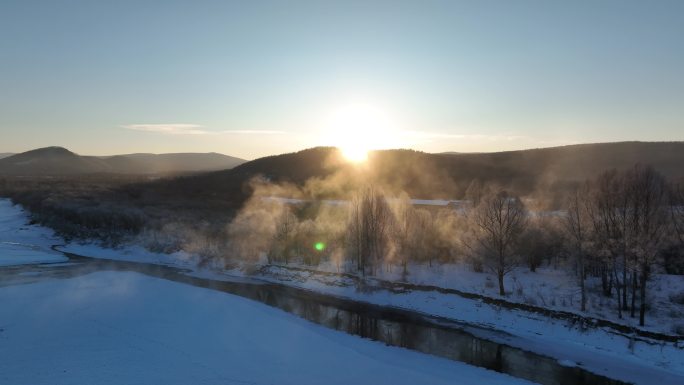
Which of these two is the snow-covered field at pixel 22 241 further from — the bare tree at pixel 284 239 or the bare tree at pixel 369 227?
the bare tree at pixel 369 227

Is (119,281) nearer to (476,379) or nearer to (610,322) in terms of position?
(476,379)

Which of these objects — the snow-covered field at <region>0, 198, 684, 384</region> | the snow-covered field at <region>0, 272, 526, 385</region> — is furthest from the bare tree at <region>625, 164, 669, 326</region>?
the snow-covered field at <region>0, 272, 526, 385</region>

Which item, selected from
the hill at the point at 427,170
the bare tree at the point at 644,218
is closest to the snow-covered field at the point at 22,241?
the hill at the point at 427,170

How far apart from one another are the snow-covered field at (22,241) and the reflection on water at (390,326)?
4887mm

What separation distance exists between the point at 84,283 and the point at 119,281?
248 cm

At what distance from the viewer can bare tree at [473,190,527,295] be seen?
33.5 m

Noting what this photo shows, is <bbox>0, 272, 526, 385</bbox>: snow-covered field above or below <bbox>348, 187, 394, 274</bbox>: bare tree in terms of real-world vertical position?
below

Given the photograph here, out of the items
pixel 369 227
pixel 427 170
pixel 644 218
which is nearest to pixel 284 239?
pixel 369 227

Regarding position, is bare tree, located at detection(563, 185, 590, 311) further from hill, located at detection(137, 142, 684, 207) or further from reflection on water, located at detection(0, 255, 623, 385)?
hill, located at detection(137, 142, 684, 207)

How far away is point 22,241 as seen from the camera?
61.5 metres

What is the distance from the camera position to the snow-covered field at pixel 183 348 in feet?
64.0

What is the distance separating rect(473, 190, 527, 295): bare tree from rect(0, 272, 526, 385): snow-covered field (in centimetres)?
1377

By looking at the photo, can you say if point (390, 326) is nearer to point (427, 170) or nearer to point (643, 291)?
point (643, 291)

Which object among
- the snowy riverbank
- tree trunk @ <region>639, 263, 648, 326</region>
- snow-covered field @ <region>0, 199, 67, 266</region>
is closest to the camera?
the snowy riverbank
